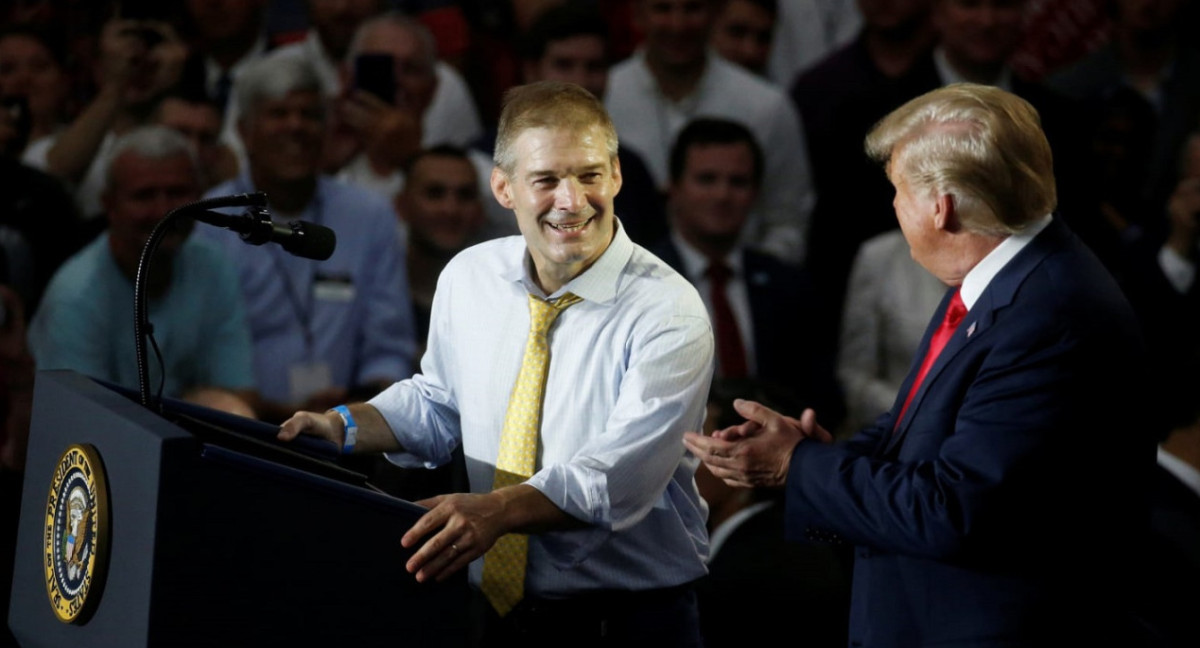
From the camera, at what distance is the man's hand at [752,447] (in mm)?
2076

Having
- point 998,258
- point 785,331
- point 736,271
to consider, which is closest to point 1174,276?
point 785,331

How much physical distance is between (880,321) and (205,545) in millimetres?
3282

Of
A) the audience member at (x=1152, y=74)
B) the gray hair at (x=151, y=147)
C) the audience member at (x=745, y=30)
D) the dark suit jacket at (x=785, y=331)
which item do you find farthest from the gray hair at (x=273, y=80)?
the audience member at (x=1152, y=74)

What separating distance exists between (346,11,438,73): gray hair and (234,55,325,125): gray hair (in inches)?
16.5

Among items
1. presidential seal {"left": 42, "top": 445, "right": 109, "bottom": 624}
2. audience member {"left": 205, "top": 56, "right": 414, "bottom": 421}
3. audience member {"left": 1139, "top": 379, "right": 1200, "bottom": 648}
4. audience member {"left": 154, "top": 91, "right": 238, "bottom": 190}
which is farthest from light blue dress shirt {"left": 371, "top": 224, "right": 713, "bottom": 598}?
audience member {"left": 154, "top": 91, "right": 238, "bottom": 190}

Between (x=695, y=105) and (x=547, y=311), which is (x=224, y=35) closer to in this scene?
(x=695, y=105)

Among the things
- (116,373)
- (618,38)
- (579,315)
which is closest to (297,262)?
(116,373)

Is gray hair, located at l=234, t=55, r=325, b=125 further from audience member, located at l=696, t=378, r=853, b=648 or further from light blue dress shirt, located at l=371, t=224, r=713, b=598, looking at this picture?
light blue dress shirt, located at l=371, t=224, r=713, b=598

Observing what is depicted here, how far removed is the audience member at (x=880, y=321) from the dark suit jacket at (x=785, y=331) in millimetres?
72

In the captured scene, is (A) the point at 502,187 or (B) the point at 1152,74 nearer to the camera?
(A) the point at 502,187

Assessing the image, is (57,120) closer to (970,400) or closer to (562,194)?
(562,194)

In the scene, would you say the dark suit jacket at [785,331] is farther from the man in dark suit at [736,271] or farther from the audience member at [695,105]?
the audience member at [695,105]

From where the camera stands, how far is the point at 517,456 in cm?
221

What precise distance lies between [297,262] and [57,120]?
3.92ft
